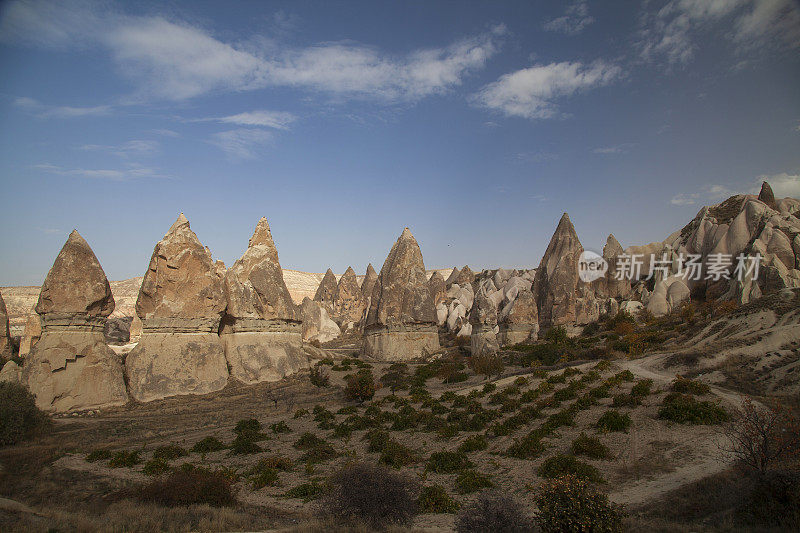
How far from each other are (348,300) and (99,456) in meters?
50.3

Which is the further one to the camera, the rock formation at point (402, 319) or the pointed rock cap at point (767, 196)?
the pointed rock cap at point (767, 196)

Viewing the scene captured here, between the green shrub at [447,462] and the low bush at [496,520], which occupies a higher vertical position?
the low bush at [496,520]

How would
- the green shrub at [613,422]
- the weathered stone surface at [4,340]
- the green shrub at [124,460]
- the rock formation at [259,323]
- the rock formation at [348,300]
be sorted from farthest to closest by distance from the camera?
the rock formation at [348,300], the rock formation at [259,323], the weathered stone surface at [4,340], the green shrub at [613,422], the green shrub at [124,460]

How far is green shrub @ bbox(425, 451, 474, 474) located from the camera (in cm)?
1082

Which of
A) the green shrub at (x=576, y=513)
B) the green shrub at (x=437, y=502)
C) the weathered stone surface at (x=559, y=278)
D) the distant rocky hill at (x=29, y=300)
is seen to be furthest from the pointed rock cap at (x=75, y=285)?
the weathered stone surface at (x=559, y=278)

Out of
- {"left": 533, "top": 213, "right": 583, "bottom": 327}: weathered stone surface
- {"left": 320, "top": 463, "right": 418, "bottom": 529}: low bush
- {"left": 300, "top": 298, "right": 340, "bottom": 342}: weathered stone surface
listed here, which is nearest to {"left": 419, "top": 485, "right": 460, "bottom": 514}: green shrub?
{"left": 320, "top": 463, "right": 418, "bottom": 529}: low bush

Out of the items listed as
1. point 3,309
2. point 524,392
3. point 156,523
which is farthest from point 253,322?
point 156,523

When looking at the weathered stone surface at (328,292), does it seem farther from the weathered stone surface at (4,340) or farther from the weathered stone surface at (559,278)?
the weathered stone surface at (4,340)

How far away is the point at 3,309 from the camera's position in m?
20.6

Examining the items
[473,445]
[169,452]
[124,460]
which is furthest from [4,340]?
[473,445]

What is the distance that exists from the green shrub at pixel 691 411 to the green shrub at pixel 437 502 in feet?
22.6

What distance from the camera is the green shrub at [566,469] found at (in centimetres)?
900

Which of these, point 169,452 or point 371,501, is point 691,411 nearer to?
point 371,501

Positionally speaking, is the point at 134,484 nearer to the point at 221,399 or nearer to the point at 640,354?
the point at 221,399
